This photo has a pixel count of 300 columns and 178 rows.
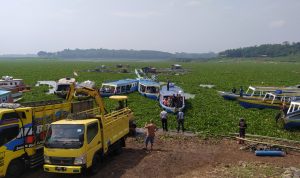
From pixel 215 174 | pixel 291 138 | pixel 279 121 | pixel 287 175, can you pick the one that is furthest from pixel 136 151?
pixel 279 121

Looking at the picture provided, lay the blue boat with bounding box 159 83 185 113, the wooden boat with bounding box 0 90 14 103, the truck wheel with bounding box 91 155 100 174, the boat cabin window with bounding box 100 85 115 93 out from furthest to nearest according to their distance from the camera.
A: the boat cabin window with bounding box 100 85 115 93, the blue boat with bounding box 159 83 185 113, the wooden boat with bounding box 0 90 14 103, the truck wheel with bounding box 91 155 100 174

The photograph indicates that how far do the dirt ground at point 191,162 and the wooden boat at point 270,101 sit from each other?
13381 mm

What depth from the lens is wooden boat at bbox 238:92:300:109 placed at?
33281mm

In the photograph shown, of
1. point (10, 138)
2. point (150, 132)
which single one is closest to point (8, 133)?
point (10, 138)

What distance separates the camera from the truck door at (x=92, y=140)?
15.5 metres

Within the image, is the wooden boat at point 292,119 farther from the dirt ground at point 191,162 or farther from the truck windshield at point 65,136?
the truck windshield at point 65,136

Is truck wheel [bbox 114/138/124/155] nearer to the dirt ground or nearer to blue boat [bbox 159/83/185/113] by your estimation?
the dirt ground

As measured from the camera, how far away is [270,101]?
112ft

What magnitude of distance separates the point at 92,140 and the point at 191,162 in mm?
5200

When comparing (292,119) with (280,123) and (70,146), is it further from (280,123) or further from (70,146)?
(70,146)

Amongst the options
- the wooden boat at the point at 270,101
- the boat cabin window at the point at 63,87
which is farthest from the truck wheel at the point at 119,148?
the boat cabin window at the point at 63,87

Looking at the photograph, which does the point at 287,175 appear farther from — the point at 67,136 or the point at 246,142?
the point at 67,136

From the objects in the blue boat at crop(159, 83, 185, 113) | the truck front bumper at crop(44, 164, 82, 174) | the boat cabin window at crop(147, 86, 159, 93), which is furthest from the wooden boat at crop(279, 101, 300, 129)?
the boat cabin window at crop(147, 86, 159, 93)

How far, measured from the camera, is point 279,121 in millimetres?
→ 27078
